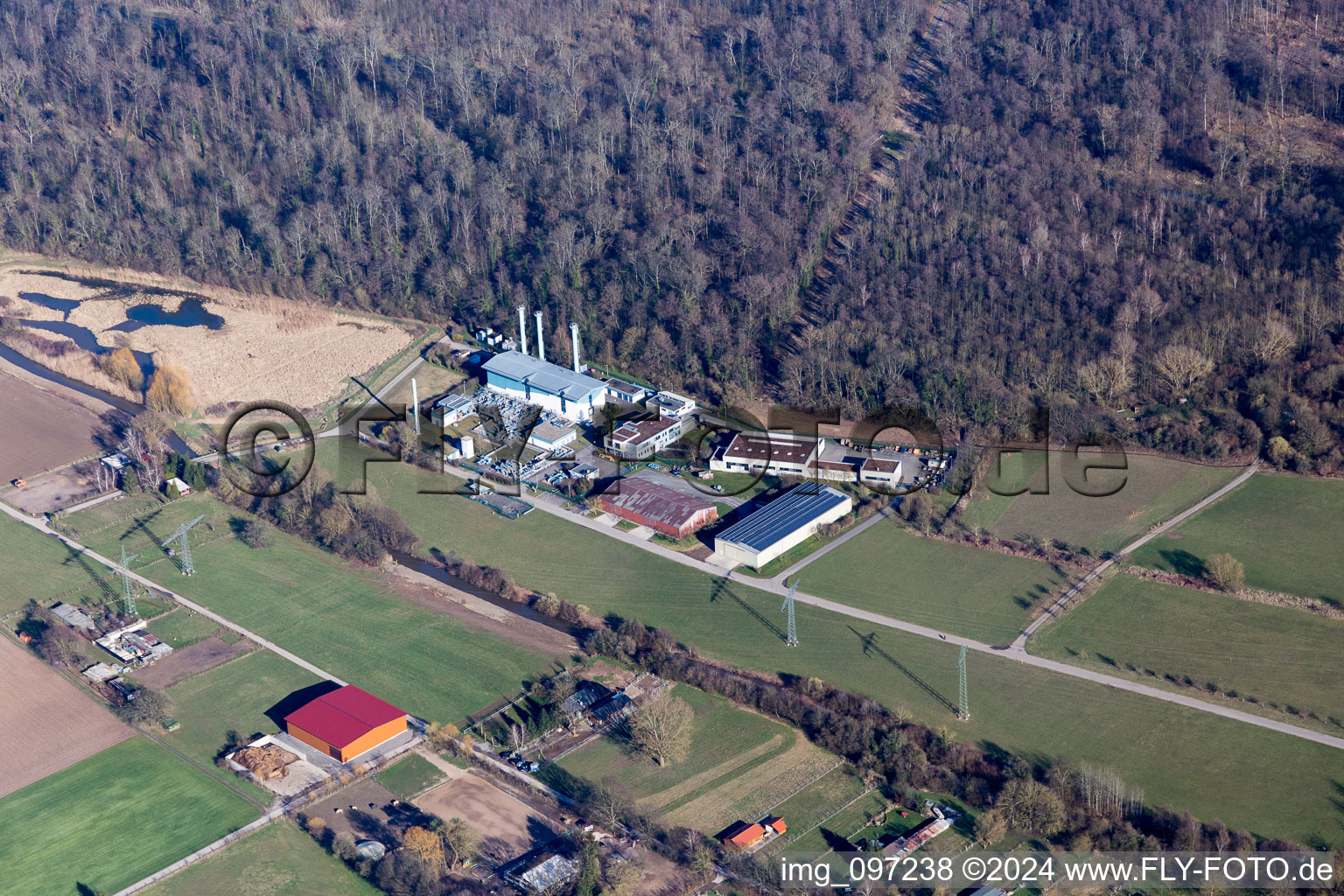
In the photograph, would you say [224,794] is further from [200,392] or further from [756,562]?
[200,392]

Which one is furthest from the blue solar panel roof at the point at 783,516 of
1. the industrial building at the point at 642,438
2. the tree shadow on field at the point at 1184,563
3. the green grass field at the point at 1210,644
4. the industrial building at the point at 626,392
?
the tree shadow on field at the point at 1184,563

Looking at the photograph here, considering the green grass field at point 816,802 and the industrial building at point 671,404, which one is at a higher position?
the industrial building at point 671,404

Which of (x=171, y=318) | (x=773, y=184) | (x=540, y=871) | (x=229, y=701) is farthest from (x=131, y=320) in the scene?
(x=540, y=871)

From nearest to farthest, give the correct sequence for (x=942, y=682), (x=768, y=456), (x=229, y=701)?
(x=942, y=682) → (x=229, y=701) → (x=768, y=456)

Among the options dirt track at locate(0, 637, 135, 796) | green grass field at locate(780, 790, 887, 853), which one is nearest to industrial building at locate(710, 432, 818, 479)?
green grass field at locate(780, 790, 887, 853)

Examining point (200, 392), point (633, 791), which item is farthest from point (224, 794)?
point (200, 392)

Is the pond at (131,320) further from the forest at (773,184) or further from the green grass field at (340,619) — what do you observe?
the green grass field at (340,619)

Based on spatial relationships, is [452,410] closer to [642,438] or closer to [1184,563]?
[642,438]
